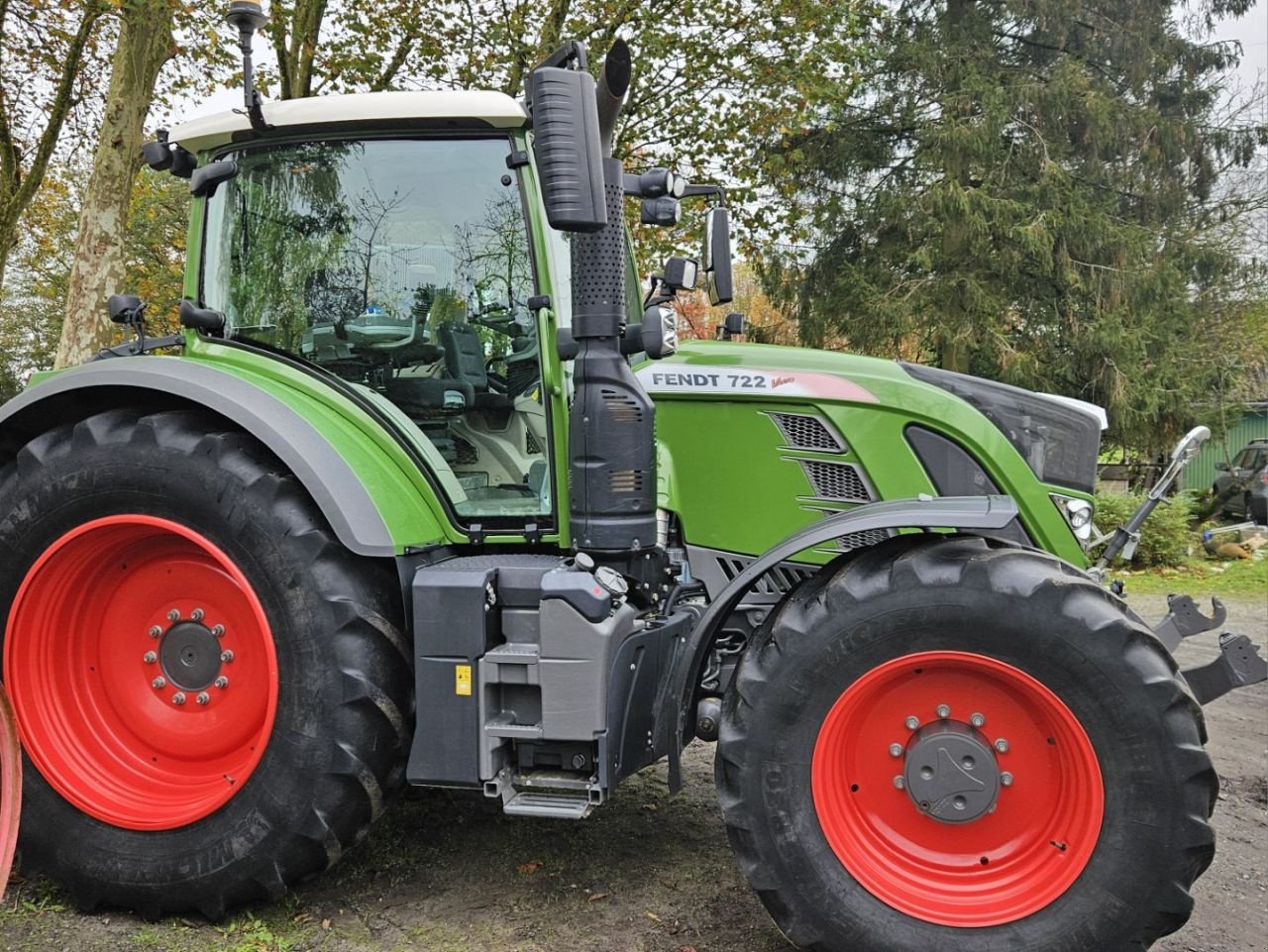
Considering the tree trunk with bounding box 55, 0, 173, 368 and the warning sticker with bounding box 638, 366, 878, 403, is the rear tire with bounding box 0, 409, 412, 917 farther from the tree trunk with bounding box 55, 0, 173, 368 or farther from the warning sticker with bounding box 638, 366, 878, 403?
the tree trunk with bounding box 55, 0, 173, 368

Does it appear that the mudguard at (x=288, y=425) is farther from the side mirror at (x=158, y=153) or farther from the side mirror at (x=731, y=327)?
the side mirror at (x=731, y=327)

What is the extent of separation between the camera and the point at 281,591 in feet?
9.30

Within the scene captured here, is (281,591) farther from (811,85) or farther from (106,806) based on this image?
(811,85)

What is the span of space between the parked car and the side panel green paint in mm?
11608

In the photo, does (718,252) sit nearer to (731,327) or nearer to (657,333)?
(731,327)

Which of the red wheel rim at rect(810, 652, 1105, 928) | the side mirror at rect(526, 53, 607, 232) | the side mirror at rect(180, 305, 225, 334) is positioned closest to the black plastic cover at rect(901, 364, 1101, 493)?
the red wheel rim at rect(810, 652, 1105, 928)

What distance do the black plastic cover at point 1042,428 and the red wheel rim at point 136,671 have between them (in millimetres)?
2354

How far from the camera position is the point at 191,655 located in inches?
122

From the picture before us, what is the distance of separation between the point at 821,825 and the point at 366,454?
1.70m

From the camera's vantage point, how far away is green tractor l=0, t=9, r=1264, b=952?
2.56 m

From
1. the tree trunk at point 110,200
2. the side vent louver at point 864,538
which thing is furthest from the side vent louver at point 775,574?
the tree trunk at point 110,200

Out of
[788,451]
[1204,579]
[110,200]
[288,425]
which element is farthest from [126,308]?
[1204,579]

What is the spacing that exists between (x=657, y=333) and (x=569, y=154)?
557 mm

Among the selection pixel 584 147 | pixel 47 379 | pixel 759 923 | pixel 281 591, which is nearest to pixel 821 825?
pixel 759 923
